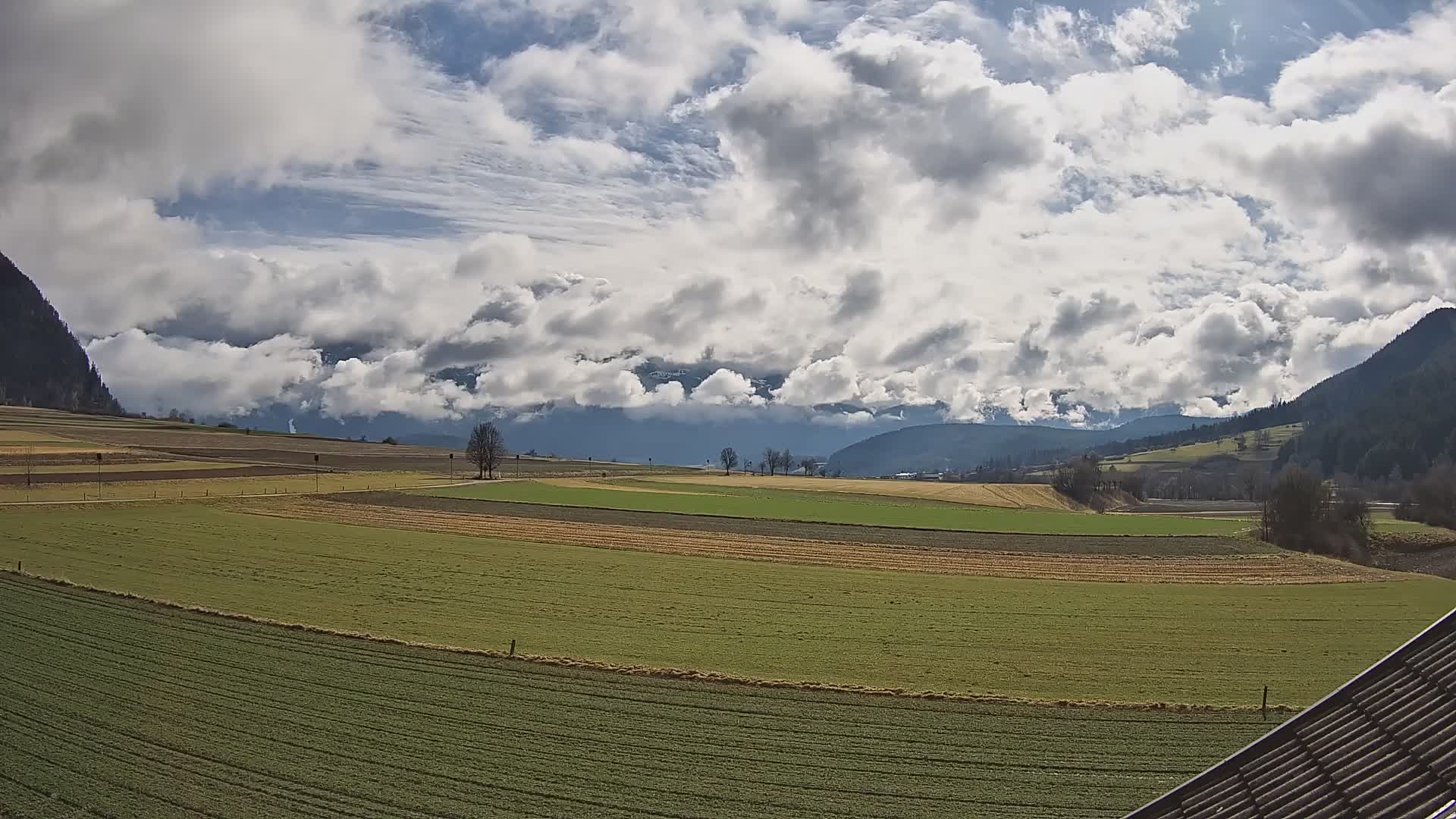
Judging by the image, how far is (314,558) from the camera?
56312 millimetres

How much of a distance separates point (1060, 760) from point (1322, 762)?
47.9 feet

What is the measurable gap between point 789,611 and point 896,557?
84.7ft

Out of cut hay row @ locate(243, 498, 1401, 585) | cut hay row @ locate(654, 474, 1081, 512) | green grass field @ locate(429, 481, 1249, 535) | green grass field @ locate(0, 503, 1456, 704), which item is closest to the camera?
green grass field @ locate(0, 503, 1456, 704)

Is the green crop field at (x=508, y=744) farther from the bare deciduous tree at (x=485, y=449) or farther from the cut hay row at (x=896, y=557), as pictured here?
the bare deciduous tree at (x=485, y=449)

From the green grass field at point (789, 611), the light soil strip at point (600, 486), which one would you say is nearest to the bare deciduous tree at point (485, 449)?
the light soil strip at point (600, 486)

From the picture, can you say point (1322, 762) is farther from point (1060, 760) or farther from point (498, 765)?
point (498, 765)

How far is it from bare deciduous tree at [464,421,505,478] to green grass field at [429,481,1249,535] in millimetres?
22473

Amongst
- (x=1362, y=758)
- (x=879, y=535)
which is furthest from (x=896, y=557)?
(x=1362, y=758)

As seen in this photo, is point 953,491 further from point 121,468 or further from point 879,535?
point 121,468

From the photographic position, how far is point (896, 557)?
220 feet

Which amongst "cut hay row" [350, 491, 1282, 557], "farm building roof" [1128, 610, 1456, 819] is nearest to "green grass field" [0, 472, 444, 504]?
"cut hay row" [350, 491, 1282, 557]

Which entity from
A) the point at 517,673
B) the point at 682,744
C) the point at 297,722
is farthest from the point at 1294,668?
the point at 297,722

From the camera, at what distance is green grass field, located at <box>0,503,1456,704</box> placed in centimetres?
3188

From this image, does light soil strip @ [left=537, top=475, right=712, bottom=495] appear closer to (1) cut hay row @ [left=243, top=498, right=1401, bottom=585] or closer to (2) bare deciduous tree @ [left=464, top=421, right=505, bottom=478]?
(2) bare deciduous tree @ [left=464, top=421, right=505, bottom=478]
